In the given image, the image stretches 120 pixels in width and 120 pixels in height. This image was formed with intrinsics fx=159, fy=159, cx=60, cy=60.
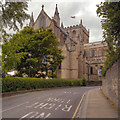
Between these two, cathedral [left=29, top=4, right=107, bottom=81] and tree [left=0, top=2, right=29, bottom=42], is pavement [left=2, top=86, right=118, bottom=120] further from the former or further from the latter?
cathedral [left=29, top=4, right=107, bottom=81]

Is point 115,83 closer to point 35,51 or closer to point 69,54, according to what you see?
point 35,51

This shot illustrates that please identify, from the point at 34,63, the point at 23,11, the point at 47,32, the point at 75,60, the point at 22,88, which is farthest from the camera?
the point at 75,60

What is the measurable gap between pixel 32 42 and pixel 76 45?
3238 cm

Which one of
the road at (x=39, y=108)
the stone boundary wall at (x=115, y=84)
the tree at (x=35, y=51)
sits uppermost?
the tree at (x=35, y=51)

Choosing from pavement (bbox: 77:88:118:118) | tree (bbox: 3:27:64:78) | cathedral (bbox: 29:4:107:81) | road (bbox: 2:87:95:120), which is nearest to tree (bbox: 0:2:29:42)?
road (bbox: 2:87:95:120)

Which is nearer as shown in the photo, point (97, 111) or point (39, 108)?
point (97, 111)

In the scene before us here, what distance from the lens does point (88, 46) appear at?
81125mm

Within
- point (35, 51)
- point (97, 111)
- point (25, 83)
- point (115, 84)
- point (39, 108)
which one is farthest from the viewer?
point (35, 51)

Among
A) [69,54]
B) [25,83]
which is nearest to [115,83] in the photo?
[25,83]

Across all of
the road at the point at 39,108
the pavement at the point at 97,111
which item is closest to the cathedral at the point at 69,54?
the road at the point at 39,108

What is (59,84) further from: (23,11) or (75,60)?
(23,11)

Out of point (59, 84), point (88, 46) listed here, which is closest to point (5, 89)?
point (59, 84)

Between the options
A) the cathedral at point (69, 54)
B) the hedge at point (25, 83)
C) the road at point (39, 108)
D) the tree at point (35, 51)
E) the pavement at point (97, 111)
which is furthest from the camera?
the cathedral at point (69, 54)

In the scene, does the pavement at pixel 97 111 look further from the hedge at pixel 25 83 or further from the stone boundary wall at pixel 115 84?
the hedge at pixel 25 83
